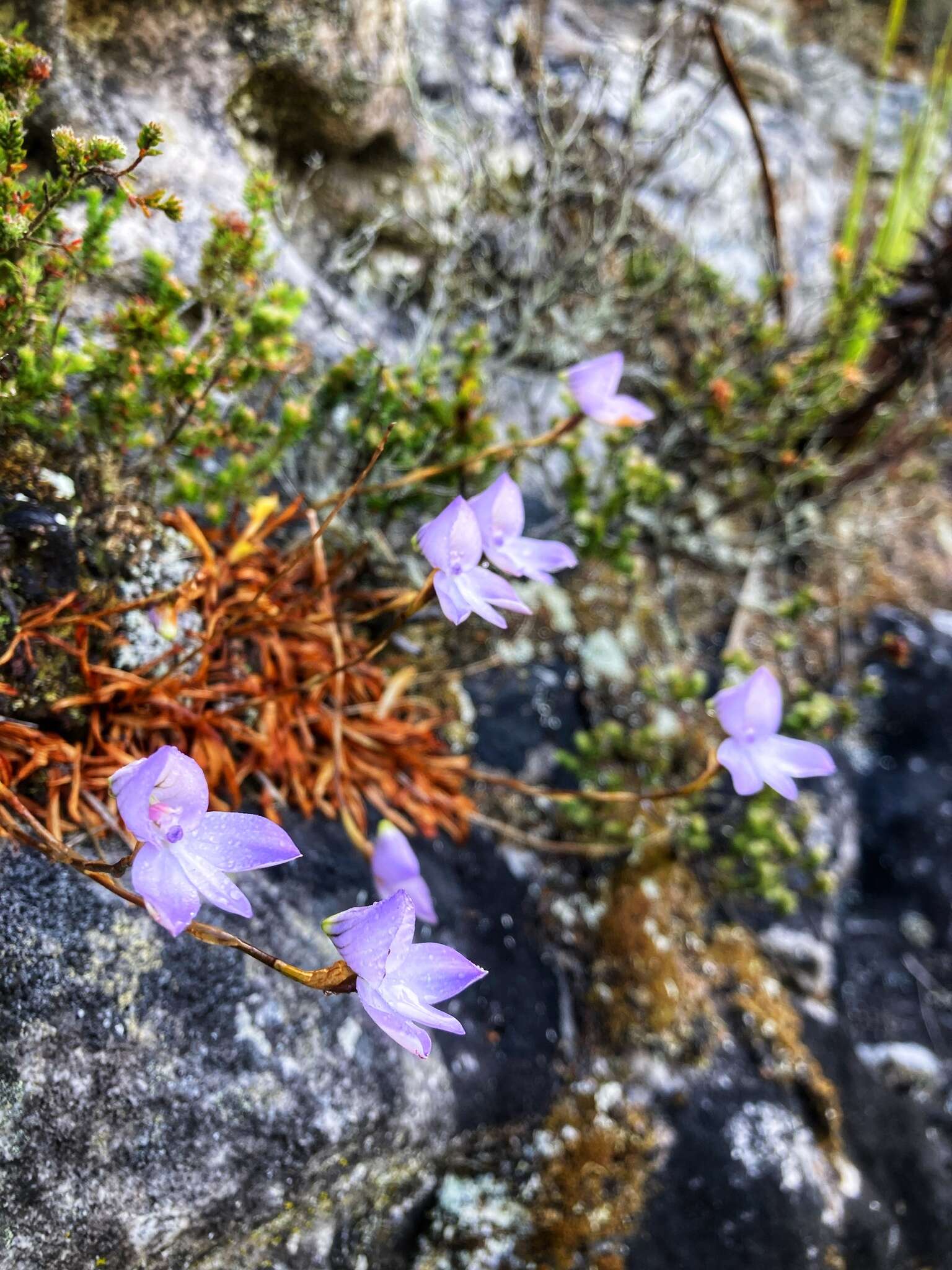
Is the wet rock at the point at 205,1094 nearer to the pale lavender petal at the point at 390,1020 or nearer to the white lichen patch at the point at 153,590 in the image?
the white lichen patch at the point at 153,590

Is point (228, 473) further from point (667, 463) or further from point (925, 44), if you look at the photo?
point (925, 44)

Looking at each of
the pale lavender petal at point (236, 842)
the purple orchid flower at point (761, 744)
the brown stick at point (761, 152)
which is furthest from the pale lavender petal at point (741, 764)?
the brown stick at point (761, 152)

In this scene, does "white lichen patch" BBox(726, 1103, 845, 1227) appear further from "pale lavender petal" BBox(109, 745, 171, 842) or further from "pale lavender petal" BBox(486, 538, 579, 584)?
"pale lavender petal" BBox(109, 745, 171, 842)

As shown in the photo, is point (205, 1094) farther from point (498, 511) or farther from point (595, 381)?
point (595, 381)

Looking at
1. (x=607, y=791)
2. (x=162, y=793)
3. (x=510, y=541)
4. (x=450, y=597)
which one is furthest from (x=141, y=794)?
(x=607, y=791)

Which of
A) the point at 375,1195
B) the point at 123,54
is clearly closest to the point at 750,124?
the point at 123,54

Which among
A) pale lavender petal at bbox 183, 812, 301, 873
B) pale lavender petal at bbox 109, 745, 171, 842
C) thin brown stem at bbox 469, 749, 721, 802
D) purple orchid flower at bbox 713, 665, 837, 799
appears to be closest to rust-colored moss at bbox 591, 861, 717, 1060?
thin brown stem at bbox 469, 749, 721, 802

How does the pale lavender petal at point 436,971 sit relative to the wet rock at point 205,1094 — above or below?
above
